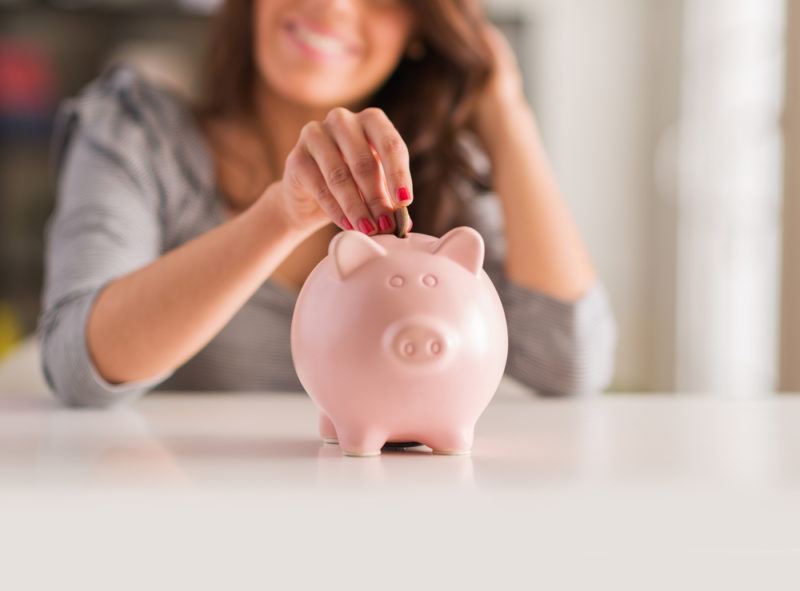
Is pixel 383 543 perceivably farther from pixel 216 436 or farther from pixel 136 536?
pixel 216 436

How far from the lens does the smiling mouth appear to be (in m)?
1.08

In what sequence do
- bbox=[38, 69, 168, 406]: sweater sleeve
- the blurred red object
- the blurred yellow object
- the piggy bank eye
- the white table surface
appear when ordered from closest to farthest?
the white table surface < the piggy bank eye < bbox=[38, 69, 168, 406]: sweater sleeve < the blurred yellow object < the blurred red object

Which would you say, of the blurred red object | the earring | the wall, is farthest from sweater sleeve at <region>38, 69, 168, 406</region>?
the wall

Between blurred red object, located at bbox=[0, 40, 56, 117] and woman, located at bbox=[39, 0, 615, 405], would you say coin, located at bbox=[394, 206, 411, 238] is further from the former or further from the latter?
blurred red object, located at bbox=[0, 40, 56, 117]

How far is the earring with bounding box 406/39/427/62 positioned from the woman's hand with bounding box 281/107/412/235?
0.72 metres

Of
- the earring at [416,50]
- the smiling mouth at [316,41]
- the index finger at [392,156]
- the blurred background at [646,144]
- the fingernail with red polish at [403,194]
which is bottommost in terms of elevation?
the blurred background at [646,144]

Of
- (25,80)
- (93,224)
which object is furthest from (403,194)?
(25,80)

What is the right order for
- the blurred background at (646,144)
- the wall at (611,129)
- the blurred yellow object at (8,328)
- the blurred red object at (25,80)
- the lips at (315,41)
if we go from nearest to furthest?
the lips at (315,41) → the blurred background at (646,144) → the blurred yellow object at (8,328) → the blurred red object at (25,80) → the wall at (611,129)

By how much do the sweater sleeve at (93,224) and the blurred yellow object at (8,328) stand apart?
74.9 inches

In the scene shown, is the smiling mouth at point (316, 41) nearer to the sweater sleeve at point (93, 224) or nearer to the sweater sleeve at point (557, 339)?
the sweater sleeve at point (93, 224)

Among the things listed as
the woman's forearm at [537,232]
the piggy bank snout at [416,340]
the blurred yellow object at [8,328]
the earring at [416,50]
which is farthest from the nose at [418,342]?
the blurred yellow object at [8,328]

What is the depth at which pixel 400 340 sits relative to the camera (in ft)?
1.57

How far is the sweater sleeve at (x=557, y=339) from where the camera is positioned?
1.04 meters

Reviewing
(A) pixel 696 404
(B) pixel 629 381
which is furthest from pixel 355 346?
(B) pixel 629 381
